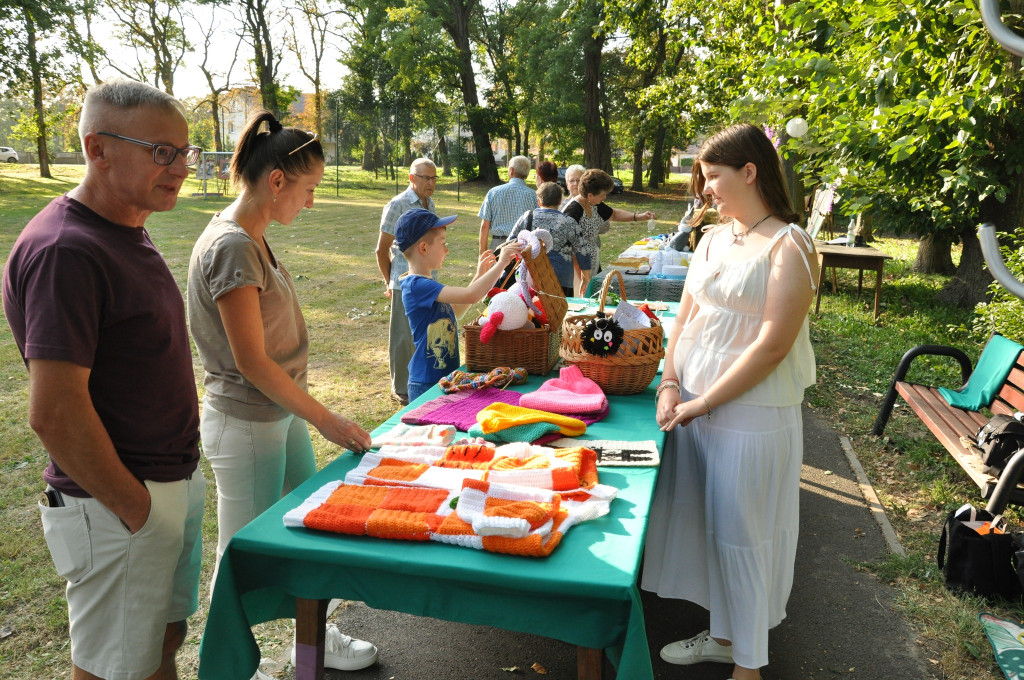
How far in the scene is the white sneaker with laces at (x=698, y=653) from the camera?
9.00ft

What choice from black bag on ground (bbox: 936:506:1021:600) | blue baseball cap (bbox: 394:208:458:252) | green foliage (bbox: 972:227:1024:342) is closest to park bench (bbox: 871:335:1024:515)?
black bag on ground (bbox: 936:506:1021:600)

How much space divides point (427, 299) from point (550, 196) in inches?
118

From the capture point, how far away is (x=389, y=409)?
5.70 m

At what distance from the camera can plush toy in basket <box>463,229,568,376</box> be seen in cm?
313

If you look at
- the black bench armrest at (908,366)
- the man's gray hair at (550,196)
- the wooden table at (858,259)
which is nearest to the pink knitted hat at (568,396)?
the black bench armrest at (908,366)

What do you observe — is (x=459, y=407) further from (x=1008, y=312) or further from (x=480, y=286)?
(x=1008, y=312)

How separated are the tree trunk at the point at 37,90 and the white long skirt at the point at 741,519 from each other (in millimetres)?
27428

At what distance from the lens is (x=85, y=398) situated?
1524 millimetres

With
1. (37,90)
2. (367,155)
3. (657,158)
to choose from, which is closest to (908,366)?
(37,90)

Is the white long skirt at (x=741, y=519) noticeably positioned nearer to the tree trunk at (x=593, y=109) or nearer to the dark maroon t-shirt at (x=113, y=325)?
the dark maroon t-shirt at (x=113, y=325)

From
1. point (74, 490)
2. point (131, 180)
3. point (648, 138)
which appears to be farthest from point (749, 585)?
point (648, 138)

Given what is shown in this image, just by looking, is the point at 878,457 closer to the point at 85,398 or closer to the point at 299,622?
the point at 299,622

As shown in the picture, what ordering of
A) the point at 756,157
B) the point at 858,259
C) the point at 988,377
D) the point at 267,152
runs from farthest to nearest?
the point at 858,259
the point at 988,377
the point at 756,157
the point at 267,152

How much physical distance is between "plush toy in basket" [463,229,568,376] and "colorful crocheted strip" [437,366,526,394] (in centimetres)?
13
